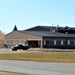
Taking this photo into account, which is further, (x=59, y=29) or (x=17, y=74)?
(x=59, y=29)

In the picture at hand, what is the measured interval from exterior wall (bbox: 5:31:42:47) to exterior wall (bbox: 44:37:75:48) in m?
5.00

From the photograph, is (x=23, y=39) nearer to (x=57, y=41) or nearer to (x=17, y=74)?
(x=57, y=41)

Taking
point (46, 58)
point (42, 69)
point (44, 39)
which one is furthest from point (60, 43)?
point (42, 69)

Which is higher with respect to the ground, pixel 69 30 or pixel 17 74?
pixel 69 30

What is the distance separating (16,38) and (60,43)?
1693cm

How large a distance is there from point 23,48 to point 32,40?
19048mm

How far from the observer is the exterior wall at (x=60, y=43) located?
99.1 metres

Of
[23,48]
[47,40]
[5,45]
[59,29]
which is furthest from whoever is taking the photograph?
[59,29]

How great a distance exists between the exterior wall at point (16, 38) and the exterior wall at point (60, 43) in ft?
16.4

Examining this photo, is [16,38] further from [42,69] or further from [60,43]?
[42,69]

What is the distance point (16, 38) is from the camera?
10738cm

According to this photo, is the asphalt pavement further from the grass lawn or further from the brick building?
the brick building

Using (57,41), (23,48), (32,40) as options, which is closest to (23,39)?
(32,40)

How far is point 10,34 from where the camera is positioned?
110 meters
